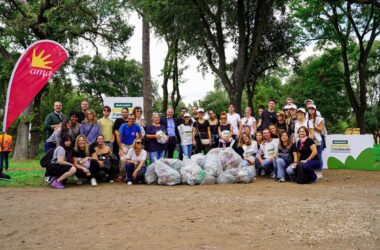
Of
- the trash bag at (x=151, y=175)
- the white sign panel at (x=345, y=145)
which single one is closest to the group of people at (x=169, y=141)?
the trash bag at (x=151, y=175)

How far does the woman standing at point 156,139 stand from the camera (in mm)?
9102

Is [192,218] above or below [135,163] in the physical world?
below

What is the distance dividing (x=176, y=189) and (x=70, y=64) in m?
17.0

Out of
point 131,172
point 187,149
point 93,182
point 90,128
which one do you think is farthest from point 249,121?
A: point 93,182

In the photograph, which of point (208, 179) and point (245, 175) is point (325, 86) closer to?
point (245, 175)

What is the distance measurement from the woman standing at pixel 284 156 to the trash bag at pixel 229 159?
981 millimetres

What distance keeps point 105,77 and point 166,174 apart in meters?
23.4

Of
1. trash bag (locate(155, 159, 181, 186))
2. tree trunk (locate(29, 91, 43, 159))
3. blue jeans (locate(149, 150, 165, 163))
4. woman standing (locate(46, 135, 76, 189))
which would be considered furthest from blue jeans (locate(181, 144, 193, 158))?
tree trunk (locate(29, 91, 43, 159))

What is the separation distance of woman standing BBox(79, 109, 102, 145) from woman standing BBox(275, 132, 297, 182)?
4487 millimetres

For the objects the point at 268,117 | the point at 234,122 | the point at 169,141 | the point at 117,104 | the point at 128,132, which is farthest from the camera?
the point at 117,104

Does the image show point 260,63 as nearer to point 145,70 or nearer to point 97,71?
point 145,70

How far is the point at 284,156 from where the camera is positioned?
29.3 ft

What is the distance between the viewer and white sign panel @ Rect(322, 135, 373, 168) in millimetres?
11928

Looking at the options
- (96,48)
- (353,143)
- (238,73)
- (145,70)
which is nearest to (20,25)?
(96,48)
